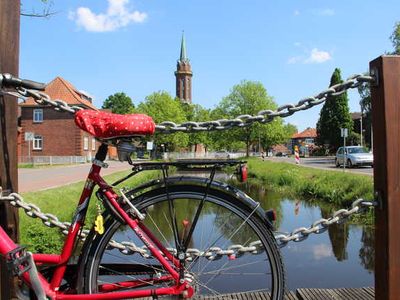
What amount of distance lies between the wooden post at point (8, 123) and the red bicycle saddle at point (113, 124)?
70 cm

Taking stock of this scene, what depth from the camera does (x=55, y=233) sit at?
843 centimetres

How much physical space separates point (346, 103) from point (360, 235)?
201 ft

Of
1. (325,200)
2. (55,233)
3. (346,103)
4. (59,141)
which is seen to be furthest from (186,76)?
(55,233)

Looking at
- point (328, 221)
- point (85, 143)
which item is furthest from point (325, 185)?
point (85, 143)

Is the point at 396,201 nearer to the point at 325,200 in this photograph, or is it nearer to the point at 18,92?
the point at 18,92

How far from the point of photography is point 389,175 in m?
2.39

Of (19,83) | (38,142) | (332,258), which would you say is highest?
(38,142)

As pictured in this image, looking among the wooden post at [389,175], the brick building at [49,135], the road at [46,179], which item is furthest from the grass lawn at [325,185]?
the brick building at [49,135]

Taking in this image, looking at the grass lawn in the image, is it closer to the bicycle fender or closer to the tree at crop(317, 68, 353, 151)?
the bicycle fender

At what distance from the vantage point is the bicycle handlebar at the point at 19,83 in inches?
102

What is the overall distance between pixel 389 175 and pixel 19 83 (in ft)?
6.69

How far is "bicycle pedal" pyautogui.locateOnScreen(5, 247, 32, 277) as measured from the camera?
2418 millimetres

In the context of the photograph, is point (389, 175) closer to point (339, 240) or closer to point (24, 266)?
point (24, 266)

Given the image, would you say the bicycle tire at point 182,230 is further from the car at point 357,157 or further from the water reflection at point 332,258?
the car at point 357,157
